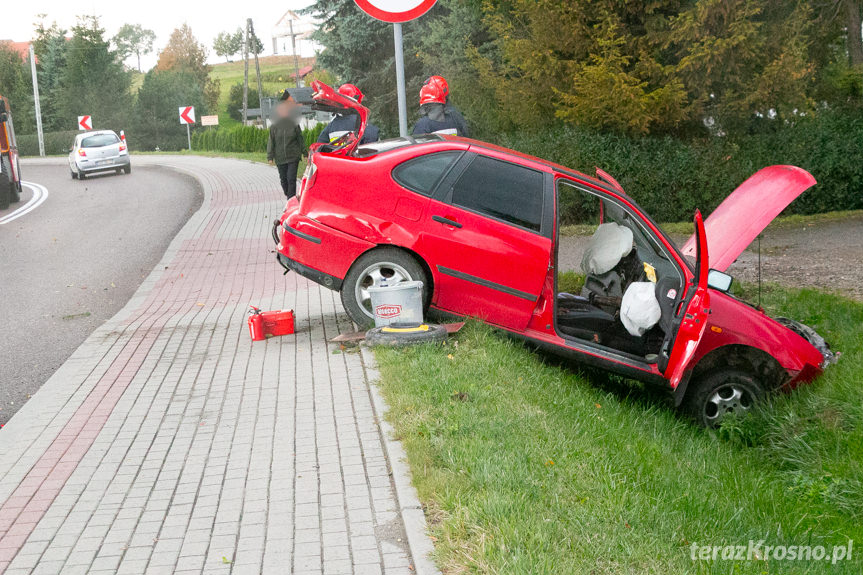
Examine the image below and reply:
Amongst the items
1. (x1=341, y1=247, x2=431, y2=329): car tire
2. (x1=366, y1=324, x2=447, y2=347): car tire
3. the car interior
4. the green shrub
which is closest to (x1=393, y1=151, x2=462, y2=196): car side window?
(x1=341, y1=247, x2=431, y2=329): car tire

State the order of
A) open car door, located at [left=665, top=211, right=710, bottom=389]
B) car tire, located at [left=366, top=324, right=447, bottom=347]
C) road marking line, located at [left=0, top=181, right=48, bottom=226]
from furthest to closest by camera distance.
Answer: road marking line, located at [left=0, top=181, right=48, bottom=226] < car tire, located at [left=366, top=324, right=447, bottom=347] < open car door, located at [left=665, top=211, right=710, bottom=389]

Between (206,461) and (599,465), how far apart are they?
2.23m

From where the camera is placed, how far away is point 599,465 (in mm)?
5023

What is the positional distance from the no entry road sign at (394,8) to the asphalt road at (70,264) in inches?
159

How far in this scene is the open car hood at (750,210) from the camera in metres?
7.28

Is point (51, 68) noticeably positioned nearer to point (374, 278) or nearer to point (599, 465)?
point (374, 278)

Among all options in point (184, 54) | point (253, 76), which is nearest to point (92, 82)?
point (184, 54)

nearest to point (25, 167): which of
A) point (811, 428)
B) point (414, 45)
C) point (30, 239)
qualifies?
point (414, 45)

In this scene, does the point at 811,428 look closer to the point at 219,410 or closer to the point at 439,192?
the point at 439,192

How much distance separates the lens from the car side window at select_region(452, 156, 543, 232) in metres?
7.29

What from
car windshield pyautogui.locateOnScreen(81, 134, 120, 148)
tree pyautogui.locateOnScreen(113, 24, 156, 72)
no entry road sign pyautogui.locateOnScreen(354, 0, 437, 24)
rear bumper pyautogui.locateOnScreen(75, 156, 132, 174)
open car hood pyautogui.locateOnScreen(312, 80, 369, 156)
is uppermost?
tree pyautogui.locateOnScreen(113, 24, 156, 72)

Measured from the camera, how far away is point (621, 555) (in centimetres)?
396

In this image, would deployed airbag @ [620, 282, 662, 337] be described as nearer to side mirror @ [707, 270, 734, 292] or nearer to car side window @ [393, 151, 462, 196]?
side mirror @ [707, 270, 734, 292]

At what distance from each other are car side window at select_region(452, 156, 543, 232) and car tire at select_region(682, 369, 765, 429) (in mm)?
1734
